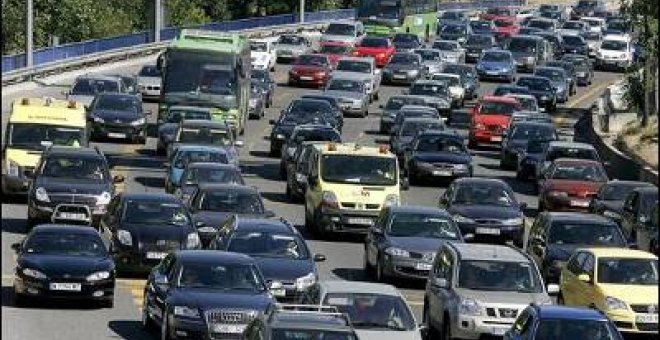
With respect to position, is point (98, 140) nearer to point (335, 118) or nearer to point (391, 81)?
point (335, 118)

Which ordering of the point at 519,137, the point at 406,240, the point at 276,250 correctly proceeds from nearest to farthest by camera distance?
the point at 276,250
the point at 406,240
the point at 519,137

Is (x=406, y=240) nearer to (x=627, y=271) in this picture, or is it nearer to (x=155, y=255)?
(x=155, y=255)

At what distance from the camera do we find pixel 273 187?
4978cm

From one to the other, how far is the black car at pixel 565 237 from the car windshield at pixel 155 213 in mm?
5839

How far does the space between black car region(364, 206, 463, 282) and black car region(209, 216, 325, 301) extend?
214cm

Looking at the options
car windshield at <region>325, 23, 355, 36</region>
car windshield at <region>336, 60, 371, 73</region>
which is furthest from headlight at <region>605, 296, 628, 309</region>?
car windshield at <region>325, 23, 355, 36</region>

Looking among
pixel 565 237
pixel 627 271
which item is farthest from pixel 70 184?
pixel 627 271

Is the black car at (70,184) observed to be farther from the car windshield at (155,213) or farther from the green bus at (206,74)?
the green bus at (206,74)

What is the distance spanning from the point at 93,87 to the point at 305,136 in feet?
47.6

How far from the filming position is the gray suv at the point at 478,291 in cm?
2548

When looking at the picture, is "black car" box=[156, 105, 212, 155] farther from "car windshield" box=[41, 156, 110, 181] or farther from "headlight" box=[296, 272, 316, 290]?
"headlight" box=[296, 272, 316, 290]

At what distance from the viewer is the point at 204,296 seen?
2494 cm

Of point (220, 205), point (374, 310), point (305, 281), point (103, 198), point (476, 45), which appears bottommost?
point (476, 45)

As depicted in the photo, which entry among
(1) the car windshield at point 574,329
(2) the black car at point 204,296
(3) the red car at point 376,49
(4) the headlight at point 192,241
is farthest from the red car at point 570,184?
(3) the red car at point 376,49
